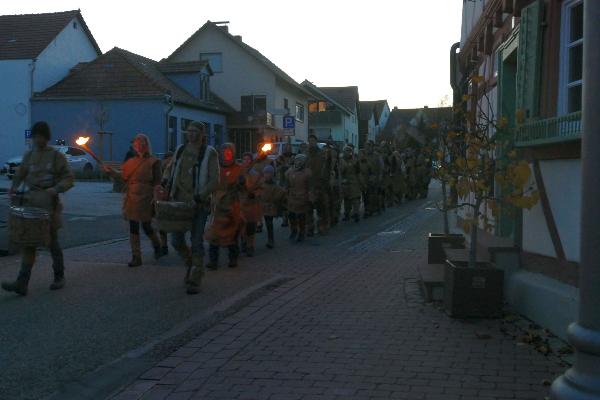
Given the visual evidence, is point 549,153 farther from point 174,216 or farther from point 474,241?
point 174,216

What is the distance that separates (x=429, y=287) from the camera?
7.36m

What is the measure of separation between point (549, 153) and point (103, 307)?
167 inches

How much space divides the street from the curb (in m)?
0.01

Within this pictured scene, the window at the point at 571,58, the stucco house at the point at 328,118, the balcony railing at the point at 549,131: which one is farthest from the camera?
the stucco house at the point at 328,118

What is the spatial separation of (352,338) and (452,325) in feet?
3.12

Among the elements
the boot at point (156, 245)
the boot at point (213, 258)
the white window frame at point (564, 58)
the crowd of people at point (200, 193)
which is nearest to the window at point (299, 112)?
the crowd of people at point (200, 193)

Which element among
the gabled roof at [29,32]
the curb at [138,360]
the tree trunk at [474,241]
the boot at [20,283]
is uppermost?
the gabled roof at [29,32]

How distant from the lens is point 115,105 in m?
39.2

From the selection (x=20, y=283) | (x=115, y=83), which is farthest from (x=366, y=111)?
(x=20, y=283)

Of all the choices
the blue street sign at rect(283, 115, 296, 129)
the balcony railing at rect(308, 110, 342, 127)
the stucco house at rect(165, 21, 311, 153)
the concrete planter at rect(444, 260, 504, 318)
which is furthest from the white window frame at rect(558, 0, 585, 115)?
the balcony railing at rect(308, 110, 342, 127)

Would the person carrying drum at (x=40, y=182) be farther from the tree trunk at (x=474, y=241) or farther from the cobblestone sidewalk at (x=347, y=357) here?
the tree trunk at (x=474, y=241)

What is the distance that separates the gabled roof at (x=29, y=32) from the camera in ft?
132

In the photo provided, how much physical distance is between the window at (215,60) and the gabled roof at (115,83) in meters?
6.15

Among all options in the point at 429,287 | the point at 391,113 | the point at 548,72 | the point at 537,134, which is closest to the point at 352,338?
the point at 429,287
